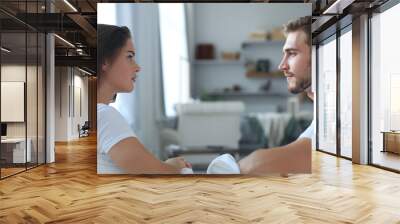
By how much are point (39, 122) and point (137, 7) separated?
120 inches

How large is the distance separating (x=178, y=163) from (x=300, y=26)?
Result: 95.0 inches

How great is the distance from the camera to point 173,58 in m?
5.45

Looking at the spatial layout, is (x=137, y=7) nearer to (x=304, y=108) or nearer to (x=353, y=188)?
(x=304, y=108)

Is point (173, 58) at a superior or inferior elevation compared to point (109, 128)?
superior

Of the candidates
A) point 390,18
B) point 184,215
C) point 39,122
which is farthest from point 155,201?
point 390,18

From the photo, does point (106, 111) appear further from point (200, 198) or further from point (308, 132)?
point (308, 132)

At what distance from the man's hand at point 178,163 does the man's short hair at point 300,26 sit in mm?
2157

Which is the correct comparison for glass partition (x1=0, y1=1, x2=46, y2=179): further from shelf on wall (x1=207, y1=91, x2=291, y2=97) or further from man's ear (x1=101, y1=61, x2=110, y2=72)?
shelf on wall (x1=207, y1=91, x2=291, y2=97)

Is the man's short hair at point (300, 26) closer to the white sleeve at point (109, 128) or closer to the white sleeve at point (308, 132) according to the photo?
the white sleeve at point (308, 132)

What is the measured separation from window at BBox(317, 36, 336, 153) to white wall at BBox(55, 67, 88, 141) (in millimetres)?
6928

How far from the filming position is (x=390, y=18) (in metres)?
6.88

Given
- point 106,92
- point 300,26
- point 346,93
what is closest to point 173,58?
point 106,92

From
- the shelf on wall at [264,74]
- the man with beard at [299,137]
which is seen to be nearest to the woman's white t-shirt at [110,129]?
the man with beard at [299,137]

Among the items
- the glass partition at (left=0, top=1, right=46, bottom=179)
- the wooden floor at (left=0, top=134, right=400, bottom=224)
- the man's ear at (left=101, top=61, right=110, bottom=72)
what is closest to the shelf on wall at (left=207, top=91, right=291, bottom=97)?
the wooden floor at (left=0, top=134, right=400, bottom=224)
